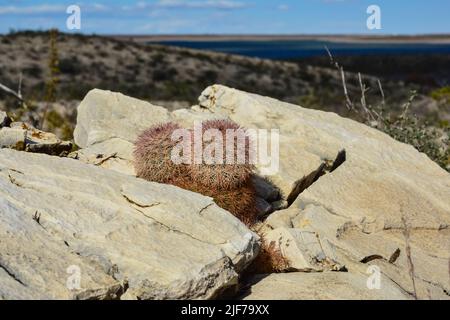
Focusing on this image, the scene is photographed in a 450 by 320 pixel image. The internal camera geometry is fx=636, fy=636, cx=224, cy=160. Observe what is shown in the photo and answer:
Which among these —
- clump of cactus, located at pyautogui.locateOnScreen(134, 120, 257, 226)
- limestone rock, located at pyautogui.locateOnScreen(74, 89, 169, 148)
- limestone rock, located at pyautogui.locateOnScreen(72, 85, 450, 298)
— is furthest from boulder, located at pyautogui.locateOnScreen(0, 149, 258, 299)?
limestone rock, located at pyautogui.locateOnScreen(74, 89, 169, 148)

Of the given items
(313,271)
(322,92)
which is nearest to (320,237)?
(313,271)

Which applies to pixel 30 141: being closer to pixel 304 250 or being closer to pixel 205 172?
pixel 205 172

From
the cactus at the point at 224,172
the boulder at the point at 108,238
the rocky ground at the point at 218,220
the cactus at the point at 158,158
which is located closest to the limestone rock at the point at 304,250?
the rocky ground at the point at 218,220

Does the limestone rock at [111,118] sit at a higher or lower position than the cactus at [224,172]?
higher

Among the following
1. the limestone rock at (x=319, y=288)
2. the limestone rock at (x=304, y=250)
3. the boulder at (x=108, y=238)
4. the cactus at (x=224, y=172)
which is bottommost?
the limestone rock at (x=319, y=288)

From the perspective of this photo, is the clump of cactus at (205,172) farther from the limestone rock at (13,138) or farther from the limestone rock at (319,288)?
the limestone rock at (13,138)

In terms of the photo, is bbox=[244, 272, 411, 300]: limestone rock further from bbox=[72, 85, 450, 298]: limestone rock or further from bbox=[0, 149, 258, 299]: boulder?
bbox=[72, 85, 450, 298]: limestone rock

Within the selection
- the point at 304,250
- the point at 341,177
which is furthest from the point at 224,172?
the point at 341,177
